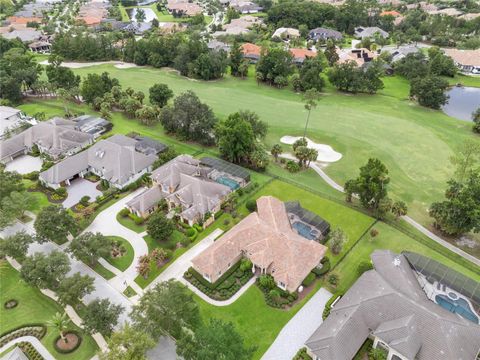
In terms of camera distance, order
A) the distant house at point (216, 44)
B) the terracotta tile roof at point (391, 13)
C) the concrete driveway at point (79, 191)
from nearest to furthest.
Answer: the concrete driveway at point (79, 191) < the distant house at point (216, 44) < the terracotta tile roof at point (391, 13)

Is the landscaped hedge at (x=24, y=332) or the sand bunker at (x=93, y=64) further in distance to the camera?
the sand bunker at (x=93, y=64)

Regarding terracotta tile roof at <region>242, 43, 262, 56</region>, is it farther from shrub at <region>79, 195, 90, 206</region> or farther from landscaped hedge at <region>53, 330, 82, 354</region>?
landscaped hedge at <region>53, 330, 82, 354</region>

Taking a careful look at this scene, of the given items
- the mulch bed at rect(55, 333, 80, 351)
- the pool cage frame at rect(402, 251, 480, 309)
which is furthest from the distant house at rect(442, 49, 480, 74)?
the mulch bed at rect(55, 333, 80, 351)

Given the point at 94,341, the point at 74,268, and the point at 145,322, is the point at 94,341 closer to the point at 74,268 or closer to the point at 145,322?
the point at 145,322

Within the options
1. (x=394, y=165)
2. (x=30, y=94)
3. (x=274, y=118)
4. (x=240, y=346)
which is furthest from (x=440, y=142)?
(x=30, y=94)

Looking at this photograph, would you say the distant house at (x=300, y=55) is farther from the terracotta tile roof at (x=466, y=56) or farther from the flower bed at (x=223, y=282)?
the flower bed at (x=223, y=282)

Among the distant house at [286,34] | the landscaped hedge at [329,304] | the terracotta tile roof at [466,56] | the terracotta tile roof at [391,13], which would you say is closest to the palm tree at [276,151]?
the landscaped hedge at [329,304]
